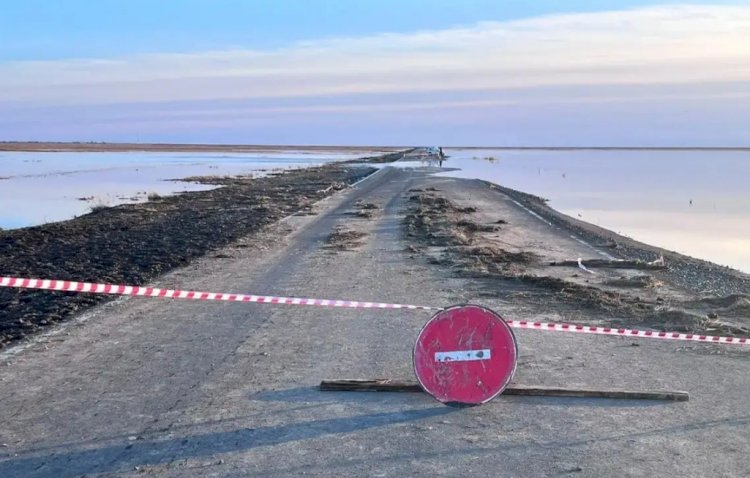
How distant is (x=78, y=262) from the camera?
1752cm

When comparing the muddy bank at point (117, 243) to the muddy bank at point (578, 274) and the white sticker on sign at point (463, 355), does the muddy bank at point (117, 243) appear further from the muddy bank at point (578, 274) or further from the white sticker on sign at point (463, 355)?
the white sticker on sign at point (463, 355)

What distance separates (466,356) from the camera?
7.70 meters

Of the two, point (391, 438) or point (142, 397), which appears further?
point (142, 397)

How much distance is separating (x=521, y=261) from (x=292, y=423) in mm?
12546

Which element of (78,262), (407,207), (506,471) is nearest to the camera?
(506,471)

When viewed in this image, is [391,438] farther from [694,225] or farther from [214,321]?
[694,225]

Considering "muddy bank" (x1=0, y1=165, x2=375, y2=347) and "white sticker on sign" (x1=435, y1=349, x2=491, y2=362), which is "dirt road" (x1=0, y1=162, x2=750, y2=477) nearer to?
"white sticker on sign" (x1=435, y1=349, x2=491, y2=362)

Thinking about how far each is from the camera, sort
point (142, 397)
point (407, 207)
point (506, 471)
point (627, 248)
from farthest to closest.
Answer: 1. point (407, 207)
2. point (627, 248)
3. point (142, 397)
4. point (506, 471)

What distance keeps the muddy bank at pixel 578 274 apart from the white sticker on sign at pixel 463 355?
4.68 metres

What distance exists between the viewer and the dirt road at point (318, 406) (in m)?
6.36

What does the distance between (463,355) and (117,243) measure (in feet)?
48.3

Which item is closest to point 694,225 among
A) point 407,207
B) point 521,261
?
point 407,207

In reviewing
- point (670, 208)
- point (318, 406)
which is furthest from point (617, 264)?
point (670, 208)

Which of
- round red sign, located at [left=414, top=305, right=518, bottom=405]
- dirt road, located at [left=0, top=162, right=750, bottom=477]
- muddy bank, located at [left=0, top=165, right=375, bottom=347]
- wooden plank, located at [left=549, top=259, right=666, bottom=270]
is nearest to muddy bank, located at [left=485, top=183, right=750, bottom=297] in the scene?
wooden plank, located at [left=549, top=259, right=666, bottom=270]
